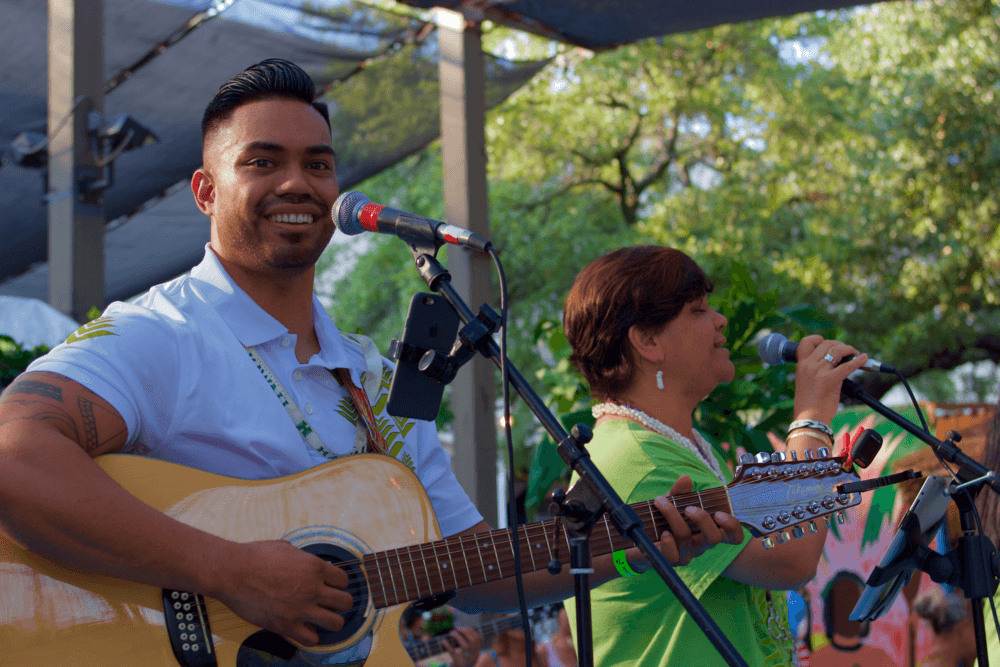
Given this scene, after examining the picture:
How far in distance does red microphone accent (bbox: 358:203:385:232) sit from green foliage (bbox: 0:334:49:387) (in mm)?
2605

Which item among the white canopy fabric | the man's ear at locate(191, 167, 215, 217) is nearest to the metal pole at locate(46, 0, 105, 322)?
the white canopy fabric

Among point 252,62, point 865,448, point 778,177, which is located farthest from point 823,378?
point 778,177

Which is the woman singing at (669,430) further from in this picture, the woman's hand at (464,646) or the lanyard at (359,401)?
the woman's hand at (464,646)

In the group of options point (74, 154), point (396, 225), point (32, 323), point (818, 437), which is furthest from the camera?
point (74, 154)

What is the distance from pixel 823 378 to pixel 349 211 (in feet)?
4.30

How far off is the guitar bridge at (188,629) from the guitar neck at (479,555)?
0.36m

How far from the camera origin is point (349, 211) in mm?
1956

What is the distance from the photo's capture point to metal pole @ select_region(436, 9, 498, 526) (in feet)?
17.7

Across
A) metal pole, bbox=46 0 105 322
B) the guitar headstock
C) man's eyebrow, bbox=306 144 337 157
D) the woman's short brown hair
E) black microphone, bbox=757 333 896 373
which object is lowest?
the guitar headstock

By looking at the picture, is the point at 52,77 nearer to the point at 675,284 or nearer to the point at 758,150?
the point at 675,284

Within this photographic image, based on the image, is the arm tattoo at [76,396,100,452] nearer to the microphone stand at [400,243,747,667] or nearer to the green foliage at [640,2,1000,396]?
the microphone stand at [400,243,747,667]

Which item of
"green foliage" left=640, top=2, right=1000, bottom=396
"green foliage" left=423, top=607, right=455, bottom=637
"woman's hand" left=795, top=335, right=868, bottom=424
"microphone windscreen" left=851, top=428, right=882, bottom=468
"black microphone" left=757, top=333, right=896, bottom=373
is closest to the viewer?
"microphone windscreen" left=851, top=428, right=882, bottom=468

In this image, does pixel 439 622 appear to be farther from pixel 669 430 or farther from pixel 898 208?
pixel 898 208

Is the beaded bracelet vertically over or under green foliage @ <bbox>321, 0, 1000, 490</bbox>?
under
